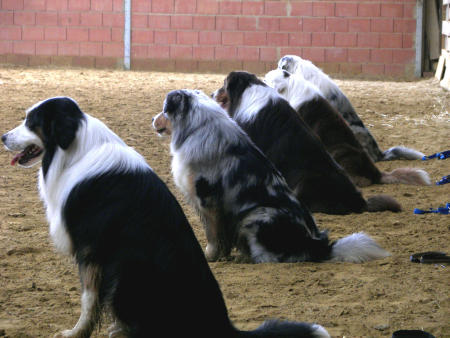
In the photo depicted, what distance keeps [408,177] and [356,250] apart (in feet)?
9.32

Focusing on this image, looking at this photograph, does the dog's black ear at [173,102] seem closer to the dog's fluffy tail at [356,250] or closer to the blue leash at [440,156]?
the dog's fluffy tail at [356,250]

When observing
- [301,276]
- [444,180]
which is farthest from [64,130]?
[444,180]

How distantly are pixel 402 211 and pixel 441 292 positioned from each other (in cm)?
229

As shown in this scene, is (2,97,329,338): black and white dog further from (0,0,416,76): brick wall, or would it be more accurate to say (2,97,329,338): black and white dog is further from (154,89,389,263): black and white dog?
(0,0,416,76): brick wall

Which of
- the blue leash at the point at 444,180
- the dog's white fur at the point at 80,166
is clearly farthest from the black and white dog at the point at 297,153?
the dog's white fur at the point at 80,166

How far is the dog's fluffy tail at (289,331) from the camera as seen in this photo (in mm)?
3227

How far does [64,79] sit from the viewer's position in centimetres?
1409

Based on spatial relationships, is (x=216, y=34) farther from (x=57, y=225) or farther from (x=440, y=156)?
(x=57, y=225)

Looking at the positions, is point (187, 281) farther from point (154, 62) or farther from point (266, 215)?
point (154, 62)

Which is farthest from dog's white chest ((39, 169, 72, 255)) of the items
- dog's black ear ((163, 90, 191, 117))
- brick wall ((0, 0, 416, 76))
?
brick wall ((0, 0, 416, 76))

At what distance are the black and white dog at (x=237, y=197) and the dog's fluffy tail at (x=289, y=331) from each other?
5.48ft

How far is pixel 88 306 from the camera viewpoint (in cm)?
359

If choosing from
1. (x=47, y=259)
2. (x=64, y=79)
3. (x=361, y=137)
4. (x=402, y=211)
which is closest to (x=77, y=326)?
(x=47, y=259)

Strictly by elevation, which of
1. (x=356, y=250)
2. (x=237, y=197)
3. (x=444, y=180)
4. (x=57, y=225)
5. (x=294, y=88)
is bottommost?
(x=356, y=250)
